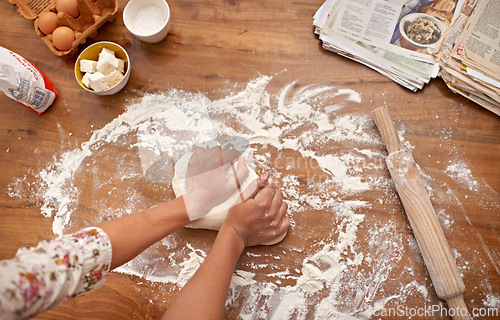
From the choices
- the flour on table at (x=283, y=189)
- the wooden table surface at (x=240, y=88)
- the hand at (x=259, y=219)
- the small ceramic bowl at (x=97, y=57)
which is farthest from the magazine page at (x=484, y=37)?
the small ceramic bowl at (x=97, y=57)

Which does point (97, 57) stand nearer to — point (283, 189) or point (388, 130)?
point (283, 189)

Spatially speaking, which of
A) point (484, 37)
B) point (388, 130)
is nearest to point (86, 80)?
point (388, 130)

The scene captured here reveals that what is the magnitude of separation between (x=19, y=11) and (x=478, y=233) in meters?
1.65

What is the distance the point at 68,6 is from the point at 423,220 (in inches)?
50.2

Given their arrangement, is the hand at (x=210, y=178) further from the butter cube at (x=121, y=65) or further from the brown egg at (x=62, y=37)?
the brown egg at (x=62, y=37)

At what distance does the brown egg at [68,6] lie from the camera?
1.08 m

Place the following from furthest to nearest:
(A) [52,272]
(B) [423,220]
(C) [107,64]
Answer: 1. (C) [107,64]
2. (B) [423,220]
3. (A) [52,272]

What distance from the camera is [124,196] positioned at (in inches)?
41.8

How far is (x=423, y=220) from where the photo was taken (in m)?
0.94

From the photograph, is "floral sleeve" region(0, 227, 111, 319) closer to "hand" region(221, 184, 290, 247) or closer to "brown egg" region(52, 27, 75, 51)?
"hand" region(221, 184, 290, 247)

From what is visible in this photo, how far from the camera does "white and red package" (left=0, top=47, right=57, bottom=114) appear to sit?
0.97m

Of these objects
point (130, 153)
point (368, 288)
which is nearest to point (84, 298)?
point (130, 153)

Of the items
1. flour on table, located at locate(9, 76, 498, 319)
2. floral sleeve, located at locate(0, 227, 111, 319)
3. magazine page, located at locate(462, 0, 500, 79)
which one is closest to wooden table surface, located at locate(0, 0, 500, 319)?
flour on table, located at locate(9, 76, 498, 319)

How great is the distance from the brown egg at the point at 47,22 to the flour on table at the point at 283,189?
354 millimetres
